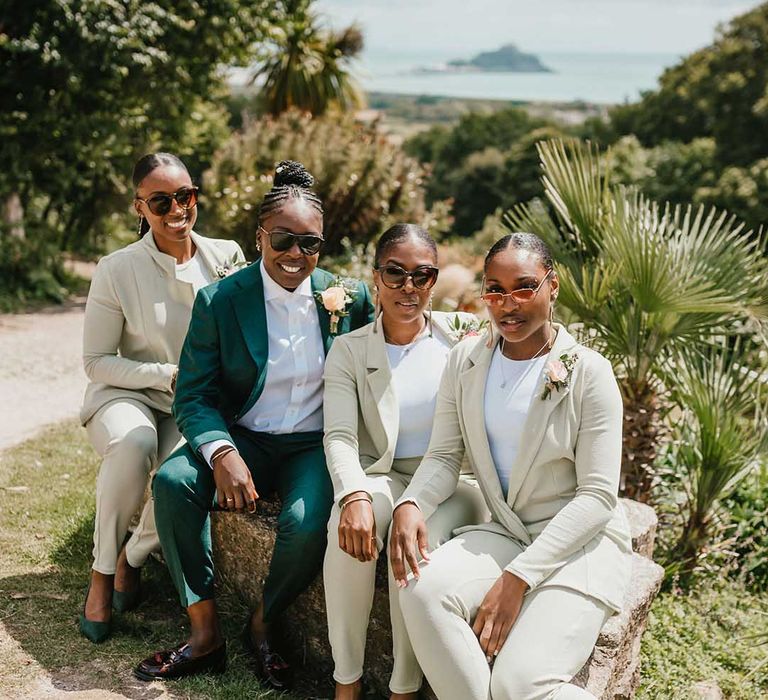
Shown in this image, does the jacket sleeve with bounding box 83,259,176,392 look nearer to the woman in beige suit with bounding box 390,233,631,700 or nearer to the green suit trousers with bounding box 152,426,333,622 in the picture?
the green suit trousers with bounding box 152,426,333,622

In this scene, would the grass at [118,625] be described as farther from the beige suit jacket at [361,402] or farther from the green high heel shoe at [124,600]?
the beige suit jacket at [361,402]

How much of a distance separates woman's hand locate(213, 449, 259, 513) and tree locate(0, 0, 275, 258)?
10.2 m

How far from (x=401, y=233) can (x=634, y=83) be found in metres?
45.8

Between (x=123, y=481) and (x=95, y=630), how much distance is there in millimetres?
652

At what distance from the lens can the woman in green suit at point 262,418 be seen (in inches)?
138

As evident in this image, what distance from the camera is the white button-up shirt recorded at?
3.80m

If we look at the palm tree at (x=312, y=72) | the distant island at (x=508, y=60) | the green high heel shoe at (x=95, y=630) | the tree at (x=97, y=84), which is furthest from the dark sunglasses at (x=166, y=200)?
the distant island at (x=508, y=60)

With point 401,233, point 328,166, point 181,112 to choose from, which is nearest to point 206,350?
point 401,233

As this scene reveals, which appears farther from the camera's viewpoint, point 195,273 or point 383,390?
point 195,273

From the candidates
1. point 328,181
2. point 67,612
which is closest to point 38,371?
point 328,181

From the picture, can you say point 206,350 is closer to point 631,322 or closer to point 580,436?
point 580,436

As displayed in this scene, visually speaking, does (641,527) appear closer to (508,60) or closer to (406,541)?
(406,541)

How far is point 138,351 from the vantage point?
4328 millimetres

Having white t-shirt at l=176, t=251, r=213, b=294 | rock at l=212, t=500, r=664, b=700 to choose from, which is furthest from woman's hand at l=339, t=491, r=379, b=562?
white t-shirt at l=176, t=251, r=213, b=294
